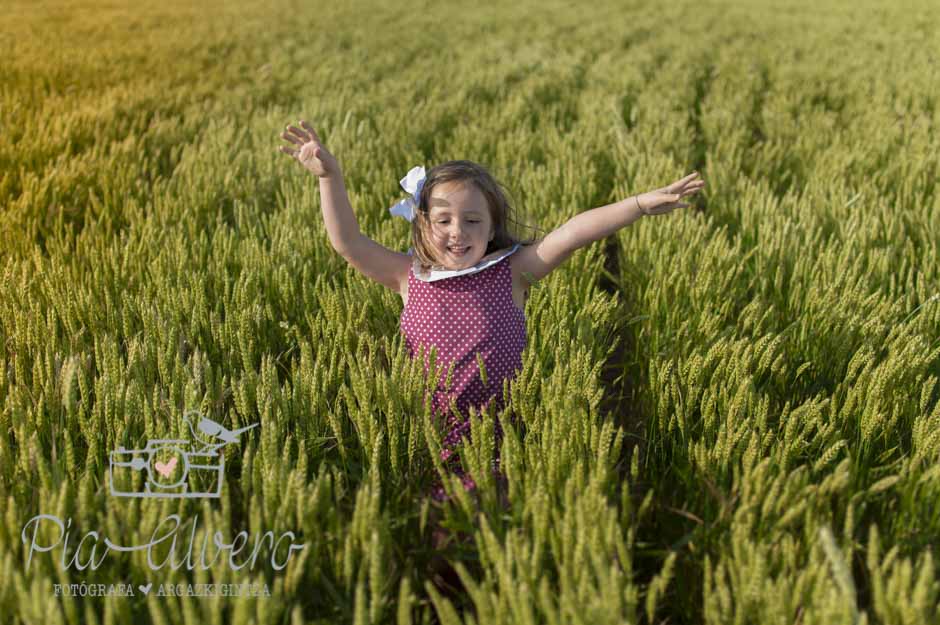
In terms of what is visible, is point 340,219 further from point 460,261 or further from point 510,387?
point 510,387

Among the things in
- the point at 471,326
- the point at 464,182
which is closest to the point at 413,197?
the point at 464,182

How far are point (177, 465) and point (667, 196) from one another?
37.9 inches

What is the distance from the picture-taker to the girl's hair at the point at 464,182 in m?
1.49

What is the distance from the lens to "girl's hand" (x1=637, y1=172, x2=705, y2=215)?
52.1 inches

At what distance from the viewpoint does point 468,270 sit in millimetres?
1475

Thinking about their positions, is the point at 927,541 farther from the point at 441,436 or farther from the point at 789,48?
the point at 789,48

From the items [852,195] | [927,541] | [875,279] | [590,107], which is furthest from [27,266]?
[590,107]

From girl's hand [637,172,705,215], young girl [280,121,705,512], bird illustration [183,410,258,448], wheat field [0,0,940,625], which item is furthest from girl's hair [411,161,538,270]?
bird illustration [183,410,258,448]

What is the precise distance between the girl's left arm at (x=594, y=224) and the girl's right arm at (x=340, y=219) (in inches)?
11.2

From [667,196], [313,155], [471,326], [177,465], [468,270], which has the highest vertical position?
[313,155]

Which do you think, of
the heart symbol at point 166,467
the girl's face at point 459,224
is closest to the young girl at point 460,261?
the girl's face at point 459,224

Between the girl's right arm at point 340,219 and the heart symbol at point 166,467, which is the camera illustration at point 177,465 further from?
the girl's right arm at point 340,219

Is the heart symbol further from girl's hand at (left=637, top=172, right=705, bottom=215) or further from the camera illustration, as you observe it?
girl's hand at (left=637, top=172, right=705, bottom=215)

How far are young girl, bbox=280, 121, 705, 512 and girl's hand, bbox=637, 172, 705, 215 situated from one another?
0.35 feet
